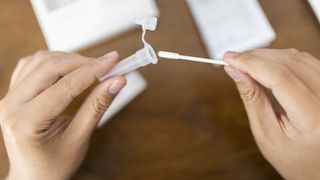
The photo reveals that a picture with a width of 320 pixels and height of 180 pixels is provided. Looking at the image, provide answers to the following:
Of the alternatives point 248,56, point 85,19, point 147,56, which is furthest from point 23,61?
point 248,56

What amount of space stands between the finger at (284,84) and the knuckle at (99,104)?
0.17 m

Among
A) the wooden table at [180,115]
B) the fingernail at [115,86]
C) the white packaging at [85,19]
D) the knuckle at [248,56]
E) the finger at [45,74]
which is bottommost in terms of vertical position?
the wooden table at [180,115]

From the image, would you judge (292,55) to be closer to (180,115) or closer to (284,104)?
(284,104)

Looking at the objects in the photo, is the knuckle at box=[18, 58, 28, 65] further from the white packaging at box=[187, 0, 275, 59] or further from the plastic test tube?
the white packaging at box=[187, 0, 275, 59]

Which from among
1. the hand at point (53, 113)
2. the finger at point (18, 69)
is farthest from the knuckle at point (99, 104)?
the finger at point (18, 69)

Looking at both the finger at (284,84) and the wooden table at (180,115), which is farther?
the wooden table at (180,115)

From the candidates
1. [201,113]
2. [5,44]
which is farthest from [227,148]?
[5,44]

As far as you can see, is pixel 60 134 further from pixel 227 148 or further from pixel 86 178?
pixel 227 148

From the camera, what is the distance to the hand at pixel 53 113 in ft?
1.71

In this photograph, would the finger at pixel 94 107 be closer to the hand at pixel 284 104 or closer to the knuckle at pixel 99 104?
the knuckle at pixel 99 104

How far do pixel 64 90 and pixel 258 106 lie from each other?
0.24 metres

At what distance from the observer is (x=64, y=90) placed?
0.52 meters

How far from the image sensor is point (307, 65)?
1.70 feet

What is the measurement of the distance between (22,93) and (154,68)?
7.7 inches
